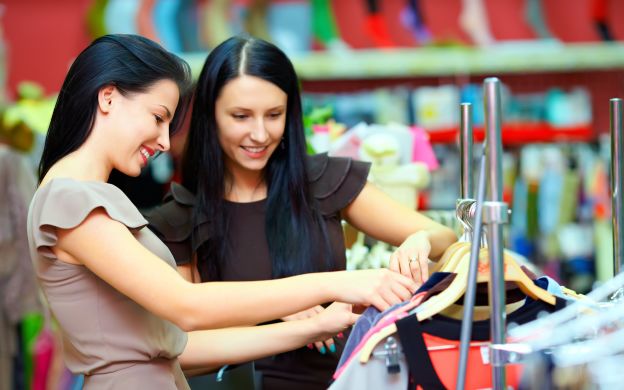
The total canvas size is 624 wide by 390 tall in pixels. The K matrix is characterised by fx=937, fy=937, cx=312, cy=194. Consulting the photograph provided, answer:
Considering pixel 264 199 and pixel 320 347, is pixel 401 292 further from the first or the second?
pixel 264 199

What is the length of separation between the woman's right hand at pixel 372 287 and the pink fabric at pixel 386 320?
0.04m

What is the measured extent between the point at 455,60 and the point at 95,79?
3969 millimetres

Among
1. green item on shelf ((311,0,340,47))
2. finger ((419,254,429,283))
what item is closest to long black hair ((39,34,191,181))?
finger ((419,254,429,283))

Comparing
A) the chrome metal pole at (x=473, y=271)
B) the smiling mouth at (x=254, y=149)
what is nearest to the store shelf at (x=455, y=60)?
the smiling mouth at (x=254, y=149)

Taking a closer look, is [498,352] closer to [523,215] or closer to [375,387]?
[375,387]

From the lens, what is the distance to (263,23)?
5902 mm

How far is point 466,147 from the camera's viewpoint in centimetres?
190

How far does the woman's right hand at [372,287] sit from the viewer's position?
1619mm

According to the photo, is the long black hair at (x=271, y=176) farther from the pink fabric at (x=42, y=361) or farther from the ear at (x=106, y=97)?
the pink fabric at (x=42, y=361)

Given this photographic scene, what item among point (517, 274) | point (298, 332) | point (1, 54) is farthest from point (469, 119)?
point (1, 54)

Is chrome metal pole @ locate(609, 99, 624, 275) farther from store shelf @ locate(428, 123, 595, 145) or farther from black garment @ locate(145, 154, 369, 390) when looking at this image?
store shelf @ locate(428, 123, 595, 145)

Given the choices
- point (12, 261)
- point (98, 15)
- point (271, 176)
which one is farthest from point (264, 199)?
point (98, 15)

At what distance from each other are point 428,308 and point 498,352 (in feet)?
0.75

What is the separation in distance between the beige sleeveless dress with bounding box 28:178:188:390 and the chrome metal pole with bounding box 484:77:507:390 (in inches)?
25.2
